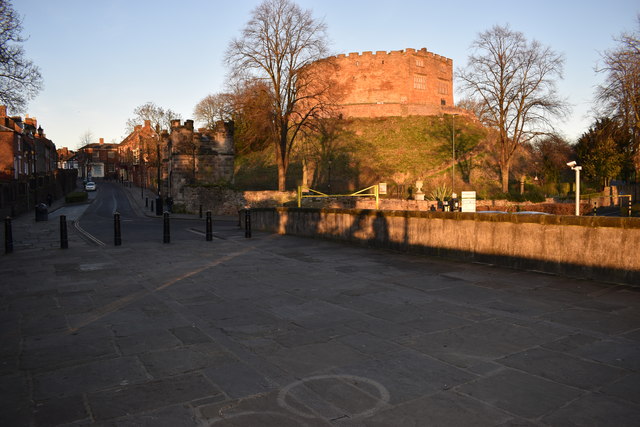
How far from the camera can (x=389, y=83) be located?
61469 millimetres

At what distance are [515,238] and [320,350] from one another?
582 centimetres

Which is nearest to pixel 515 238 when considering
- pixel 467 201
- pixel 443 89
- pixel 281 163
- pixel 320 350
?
pixel 467 201

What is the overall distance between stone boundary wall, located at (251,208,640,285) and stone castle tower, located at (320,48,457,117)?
50.7m

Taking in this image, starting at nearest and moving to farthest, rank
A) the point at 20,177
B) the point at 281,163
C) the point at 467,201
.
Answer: the point at 467,201, the point at 281,163, the point at 20,177

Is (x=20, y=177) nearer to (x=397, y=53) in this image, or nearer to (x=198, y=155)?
(x=198, y=155)

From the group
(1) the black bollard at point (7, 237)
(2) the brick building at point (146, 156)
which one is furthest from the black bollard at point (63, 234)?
(2) the brick building at point (146, 156)

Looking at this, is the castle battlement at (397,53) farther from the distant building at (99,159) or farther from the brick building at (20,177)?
the distant building at (99,159)

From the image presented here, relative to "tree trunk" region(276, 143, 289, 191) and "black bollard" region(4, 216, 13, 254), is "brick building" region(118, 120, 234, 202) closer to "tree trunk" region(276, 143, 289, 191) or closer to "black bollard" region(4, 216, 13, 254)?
"tree trunk" region(276, 143, 289, 191)

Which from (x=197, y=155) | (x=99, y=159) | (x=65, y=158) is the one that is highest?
(x=65, y=158)

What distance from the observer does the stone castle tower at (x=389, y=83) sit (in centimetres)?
6138

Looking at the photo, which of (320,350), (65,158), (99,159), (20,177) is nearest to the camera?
(320,350)

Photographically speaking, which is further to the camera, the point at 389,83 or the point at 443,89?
the point at 443,89

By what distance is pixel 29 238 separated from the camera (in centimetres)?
1681

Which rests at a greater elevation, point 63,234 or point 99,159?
point 99,159
